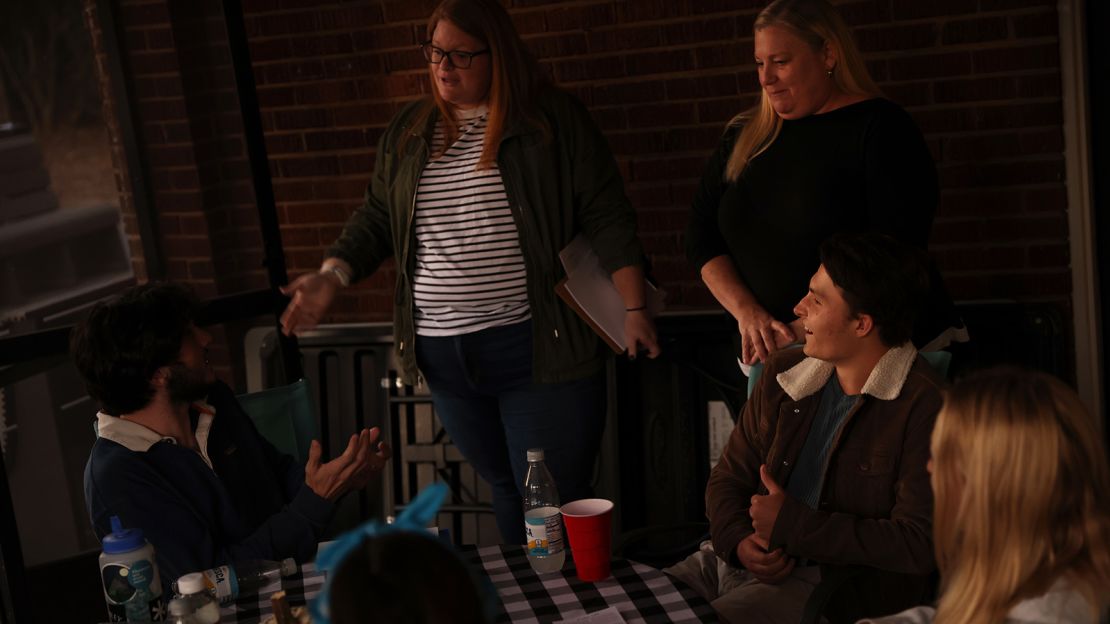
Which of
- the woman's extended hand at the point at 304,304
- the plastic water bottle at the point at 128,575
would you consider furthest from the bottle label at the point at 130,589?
the woman's extended hand at the point at 304,304

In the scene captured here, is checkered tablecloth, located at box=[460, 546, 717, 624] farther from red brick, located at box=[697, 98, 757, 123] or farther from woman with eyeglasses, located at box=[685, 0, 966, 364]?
red brick, located at box=[697, 98, 757, 123]

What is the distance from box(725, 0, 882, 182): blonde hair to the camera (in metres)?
2.56

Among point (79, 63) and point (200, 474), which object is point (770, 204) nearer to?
point (200, 474)

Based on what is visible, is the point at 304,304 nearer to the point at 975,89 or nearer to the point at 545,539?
the point at 545,539

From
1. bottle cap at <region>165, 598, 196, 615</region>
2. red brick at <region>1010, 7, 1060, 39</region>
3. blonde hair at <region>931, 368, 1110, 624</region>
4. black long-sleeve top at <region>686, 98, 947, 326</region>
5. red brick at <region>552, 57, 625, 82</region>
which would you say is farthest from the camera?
red brick at <region>552, 57, 625, 82</region>

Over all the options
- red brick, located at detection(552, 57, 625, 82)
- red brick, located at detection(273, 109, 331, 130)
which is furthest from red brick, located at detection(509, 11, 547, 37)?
red brick, located at detection(273, 109, 331, 130)

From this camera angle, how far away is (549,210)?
2.84 meters

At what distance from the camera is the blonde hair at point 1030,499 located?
1.41 metres

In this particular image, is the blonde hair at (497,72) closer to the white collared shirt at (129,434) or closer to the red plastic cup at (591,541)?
the white collared shirt at (129,434)

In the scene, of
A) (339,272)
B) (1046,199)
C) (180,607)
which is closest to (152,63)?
(339,272)

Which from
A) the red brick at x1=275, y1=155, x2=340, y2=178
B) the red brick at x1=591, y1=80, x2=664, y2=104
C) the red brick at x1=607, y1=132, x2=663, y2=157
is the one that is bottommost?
the red brick at x1=607, y1=132, x2=663, y2=157

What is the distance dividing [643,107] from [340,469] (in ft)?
5.90

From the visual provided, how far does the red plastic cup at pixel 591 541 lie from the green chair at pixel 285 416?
101cm

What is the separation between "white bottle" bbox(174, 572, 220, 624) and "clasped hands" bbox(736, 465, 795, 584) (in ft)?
3.34
